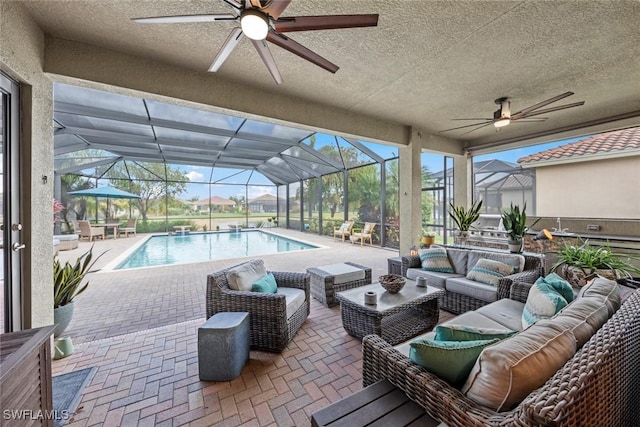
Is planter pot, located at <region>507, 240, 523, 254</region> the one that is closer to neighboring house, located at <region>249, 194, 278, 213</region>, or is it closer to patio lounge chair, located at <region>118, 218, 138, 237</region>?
neighboring house, located at <region>249, 194, 278, 213</region>

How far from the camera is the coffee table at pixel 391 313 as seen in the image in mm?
2371

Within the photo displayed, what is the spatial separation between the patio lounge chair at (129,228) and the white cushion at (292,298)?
11.6m

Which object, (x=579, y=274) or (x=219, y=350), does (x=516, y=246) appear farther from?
(x=219, y=350)

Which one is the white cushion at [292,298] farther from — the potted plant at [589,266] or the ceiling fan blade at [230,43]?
the potted plant at [589,266]

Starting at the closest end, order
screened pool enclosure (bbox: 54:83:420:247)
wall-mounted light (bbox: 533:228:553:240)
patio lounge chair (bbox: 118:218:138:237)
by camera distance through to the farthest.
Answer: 1. wall-mounted light (bbox: 533:228:553:240)
2. screened pool enclosure (bbox: 54:83:420:247)
3. patio lounge chair (bbox: 118:218:138:237)

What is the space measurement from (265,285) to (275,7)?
2328mm

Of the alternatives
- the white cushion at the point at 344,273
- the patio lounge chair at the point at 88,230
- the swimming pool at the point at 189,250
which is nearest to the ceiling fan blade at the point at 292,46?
the white cushion at the point at 344,273

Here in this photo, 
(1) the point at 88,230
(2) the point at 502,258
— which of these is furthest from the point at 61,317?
(1) the point at 88,230

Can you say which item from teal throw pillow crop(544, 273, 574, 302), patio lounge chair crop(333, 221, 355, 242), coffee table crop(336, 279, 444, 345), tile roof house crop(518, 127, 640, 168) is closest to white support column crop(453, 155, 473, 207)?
tile roof house crop(518, 127, 640, 168)

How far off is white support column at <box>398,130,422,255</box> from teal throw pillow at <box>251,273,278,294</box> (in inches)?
144

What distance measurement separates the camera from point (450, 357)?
1104 millimetres

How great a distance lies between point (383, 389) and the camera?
124 centimetres

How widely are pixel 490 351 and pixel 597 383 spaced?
31 centimetres

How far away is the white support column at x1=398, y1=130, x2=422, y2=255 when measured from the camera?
5.39 meters
